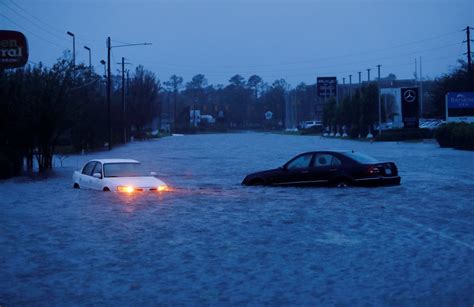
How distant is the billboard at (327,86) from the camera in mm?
103000

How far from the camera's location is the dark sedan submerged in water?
67.2 ft

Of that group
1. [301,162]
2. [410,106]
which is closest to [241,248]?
[301,162]

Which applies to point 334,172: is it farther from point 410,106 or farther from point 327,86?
point 327,86

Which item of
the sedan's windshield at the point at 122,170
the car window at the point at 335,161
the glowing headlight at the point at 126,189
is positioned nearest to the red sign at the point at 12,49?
the glowing headlight at the point at 126,189

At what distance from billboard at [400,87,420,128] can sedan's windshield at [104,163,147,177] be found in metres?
52.3

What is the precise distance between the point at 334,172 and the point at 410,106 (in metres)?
52.9

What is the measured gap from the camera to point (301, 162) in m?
21.8

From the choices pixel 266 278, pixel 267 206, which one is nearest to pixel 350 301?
pixel 266 278

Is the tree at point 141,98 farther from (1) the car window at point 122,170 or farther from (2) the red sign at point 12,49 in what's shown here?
(2) the red sign at point 12,49

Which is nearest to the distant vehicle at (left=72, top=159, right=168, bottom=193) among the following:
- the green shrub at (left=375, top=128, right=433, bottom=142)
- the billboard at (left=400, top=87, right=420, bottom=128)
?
the green shrub at (left=375, top=128, right=433, bottom=142)

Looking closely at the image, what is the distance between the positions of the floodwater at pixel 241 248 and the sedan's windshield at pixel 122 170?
Answer: 1571 millimetres

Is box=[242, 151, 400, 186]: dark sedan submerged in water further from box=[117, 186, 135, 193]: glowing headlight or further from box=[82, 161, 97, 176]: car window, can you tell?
box=[82, 161, 97, 176]: car window

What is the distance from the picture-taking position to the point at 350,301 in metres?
7.72

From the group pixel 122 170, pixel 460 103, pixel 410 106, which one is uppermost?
pixel 410 106
